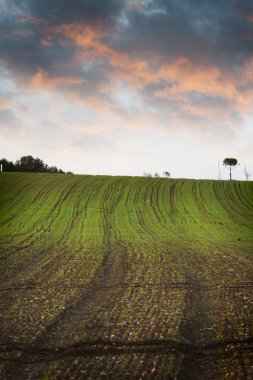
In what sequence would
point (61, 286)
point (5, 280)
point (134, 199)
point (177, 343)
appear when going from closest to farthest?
point (177, 343)
point (61, 286)
point (5, 280)
point (134, 199)

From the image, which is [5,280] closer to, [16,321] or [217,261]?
[16,321]

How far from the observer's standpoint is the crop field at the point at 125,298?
10445 millimetres

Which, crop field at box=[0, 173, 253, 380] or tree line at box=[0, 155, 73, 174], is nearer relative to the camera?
crop field at box=[0, 173, 253, 380]

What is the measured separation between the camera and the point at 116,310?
14.7 m

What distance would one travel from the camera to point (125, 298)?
16.4 meters

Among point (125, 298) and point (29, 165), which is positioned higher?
point (29, 165)

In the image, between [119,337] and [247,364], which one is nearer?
[247,364]

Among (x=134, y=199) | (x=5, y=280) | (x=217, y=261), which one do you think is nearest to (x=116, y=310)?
(x=5, y=280)

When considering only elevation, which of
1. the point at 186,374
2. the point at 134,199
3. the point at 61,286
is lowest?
the point at 186,374

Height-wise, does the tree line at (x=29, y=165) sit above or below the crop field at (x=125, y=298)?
above

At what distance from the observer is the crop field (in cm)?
1045

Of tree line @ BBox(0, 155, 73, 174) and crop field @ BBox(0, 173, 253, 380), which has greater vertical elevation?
tree line @ BBox(0, 155, 73, 174)

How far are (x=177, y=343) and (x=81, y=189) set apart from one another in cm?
5489

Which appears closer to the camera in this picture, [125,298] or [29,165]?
[125,298]
